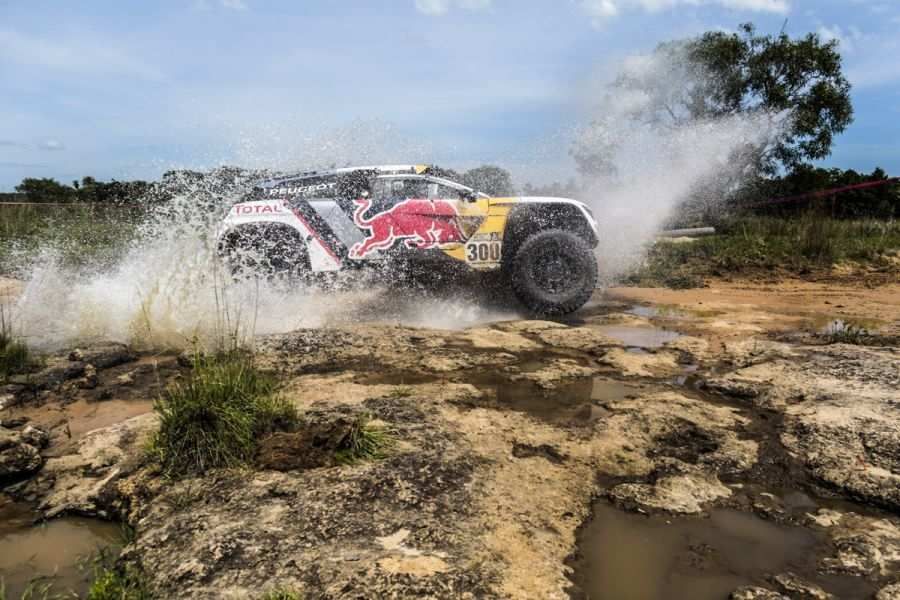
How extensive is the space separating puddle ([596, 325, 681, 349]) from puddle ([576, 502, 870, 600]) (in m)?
2.72

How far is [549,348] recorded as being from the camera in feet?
15.9

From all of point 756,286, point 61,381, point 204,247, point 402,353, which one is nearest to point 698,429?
point 402,353

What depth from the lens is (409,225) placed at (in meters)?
6.28

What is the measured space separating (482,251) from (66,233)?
11.0m

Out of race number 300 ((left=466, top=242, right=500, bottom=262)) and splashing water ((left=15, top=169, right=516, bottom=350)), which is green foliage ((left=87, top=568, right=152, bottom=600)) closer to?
splashing water ((left=15, top=169, right=516, bottom=350))

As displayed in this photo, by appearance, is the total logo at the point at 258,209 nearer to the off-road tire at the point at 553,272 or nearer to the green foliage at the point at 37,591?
the off-road tire at the point at 553,272

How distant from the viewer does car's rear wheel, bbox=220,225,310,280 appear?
238 inches

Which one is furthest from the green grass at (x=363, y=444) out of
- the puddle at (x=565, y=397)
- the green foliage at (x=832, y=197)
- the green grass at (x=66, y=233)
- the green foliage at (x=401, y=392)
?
the green foliage at (x=832, y=197)

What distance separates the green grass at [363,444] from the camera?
2676 mm

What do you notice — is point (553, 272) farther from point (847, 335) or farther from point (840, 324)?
point (840, 324)

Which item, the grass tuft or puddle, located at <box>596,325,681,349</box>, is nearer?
the grass tuft

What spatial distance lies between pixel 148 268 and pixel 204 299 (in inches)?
38.7

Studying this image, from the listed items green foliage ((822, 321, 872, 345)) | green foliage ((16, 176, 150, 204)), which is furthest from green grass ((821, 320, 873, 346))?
green foliage ((16, 176, 150, 204))

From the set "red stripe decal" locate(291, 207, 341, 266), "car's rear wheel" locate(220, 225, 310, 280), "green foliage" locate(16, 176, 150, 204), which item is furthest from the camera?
"green foliage" locate(16, 176, 150, 204)
